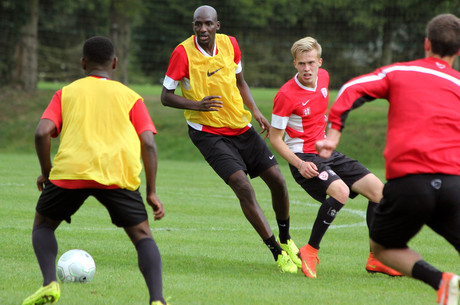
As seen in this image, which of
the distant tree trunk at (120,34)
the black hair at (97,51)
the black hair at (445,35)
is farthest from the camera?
the distant tree trunk at (120,34)

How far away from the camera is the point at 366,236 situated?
9.38 m

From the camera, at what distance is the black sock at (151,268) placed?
15.4 ft

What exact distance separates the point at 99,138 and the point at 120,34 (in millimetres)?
25703

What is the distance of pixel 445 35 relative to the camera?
15.0 ft

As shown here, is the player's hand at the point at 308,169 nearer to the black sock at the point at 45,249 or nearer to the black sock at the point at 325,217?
the black sock at the point at 325,217

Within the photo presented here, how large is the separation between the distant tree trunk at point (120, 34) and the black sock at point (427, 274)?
2365 cm

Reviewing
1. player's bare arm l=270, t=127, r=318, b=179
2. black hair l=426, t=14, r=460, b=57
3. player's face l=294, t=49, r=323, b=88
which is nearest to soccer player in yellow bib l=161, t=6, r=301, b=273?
player's bare arm l=270, t=127, r=318, b=179

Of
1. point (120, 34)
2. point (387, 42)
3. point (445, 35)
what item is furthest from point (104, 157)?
point (387, 42)

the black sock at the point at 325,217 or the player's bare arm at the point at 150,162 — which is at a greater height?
the player's bare arm at the point at 150,162

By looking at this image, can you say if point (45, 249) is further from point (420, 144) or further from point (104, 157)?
point (420, 144)

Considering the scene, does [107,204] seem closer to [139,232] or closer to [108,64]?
[139,232]

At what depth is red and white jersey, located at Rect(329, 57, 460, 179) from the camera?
4.43 metres

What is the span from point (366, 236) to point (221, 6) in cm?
2191

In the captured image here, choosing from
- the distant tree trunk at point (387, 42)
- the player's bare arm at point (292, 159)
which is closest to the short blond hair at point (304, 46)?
the player's bare arm at point (292, 159)
